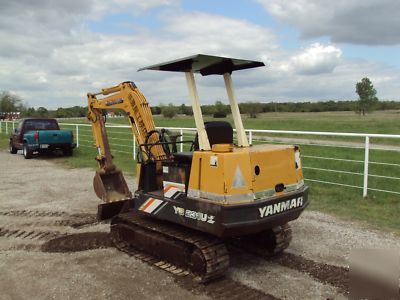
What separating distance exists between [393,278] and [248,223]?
1744 millimetres

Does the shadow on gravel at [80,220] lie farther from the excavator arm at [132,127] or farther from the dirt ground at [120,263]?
the excavator arm at [132,127]

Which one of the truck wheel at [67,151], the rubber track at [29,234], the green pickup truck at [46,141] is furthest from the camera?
the truck wheel at [67,151]

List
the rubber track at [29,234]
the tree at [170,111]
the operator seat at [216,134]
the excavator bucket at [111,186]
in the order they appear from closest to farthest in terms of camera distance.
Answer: the operator seat at [216,134] < the rubber track at [29,234] < the excavator bucket at [111,186] < the tree at [170,111]

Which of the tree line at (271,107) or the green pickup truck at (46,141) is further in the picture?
the tree line at (271,107)

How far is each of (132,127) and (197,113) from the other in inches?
85.3

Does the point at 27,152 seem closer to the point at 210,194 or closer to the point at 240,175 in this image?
the point at 210,194

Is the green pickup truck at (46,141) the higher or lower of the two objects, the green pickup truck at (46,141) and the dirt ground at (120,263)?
the higher

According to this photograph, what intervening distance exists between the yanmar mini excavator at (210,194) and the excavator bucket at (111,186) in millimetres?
1289

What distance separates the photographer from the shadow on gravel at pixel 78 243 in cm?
648

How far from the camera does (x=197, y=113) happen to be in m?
5.49

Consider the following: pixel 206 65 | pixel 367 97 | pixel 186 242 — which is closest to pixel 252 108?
pixel 367 97

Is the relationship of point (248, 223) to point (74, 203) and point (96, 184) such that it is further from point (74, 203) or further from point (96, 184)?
point (74, 203)

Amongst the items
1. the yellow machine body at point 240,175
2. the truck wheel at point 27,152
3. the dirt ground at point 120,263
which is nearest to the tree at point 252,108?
the truck wheel at point 27,152

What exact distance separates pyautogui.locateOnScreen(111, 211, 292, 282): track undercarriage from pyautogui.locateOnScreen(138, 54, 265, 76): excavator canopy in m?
2.18
